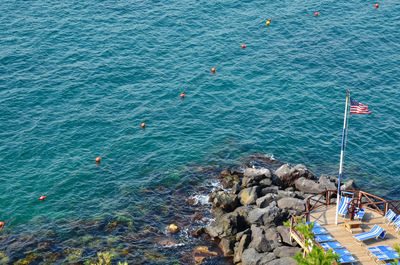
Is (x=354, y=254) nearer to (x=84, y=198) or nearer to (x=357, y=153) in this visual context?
(x=357, y=153)

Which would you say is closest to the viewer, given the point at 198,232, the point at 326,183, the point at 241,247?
the point at 241,247

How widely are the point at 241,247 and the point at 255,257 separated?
2295 mm

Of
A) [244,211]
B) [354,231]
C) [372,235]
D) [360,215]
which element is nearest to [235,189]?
[244,211]

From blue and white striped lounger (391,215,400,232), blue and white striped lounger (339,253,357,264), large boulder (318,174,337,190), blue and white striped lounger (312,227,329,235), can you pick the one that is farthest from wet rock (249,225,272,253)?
blue and white striped lounger (391,215,400,232)

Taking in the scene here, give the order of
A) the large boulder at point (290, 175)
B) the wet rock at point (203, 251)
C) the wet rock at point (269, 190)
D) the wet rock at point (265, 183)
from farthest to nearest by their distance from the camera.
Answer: the large boulder at point (290, 175)
the wet rock at point (265, 183)
the wet rock at point (269, 190)
the wet rock at point (203, 251)

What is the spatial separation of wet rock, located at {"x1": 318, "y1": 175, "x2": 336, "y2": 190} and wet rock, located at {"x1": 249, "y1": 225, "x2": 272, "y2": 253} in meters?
10.9

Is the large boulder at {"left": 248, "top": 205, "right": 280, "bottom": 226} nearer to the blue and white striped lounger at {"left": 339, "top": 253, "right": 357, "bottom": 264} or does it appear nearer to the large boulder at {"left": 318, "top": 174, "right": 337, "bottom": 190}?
the large boulder at {"left": 318, "top": 174, "right": 337, "bottom": 190}

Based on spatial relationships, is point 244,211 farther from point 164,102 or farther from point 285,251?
point 164,102

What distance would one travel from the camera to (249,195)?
51.2m

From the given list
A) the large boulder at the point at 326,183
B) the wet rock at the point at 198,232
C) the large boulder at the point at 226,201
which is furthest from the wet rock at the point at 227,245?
the large boulder at the point at 326,183

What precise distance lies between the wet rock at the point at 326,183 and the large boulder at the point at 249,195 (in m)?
7.51

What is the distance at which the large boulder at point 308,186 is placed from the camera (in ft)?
170

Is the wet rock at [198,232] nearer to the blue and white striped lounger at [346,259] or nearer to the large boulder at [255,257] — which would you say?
the large boulder at [255,257]

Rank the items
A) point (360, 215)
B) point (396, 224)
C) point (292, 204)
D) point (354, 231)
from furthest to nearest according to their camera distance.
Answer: point (292, 204) → point (360, 215) → point (396, 224) → point (354, 231)
